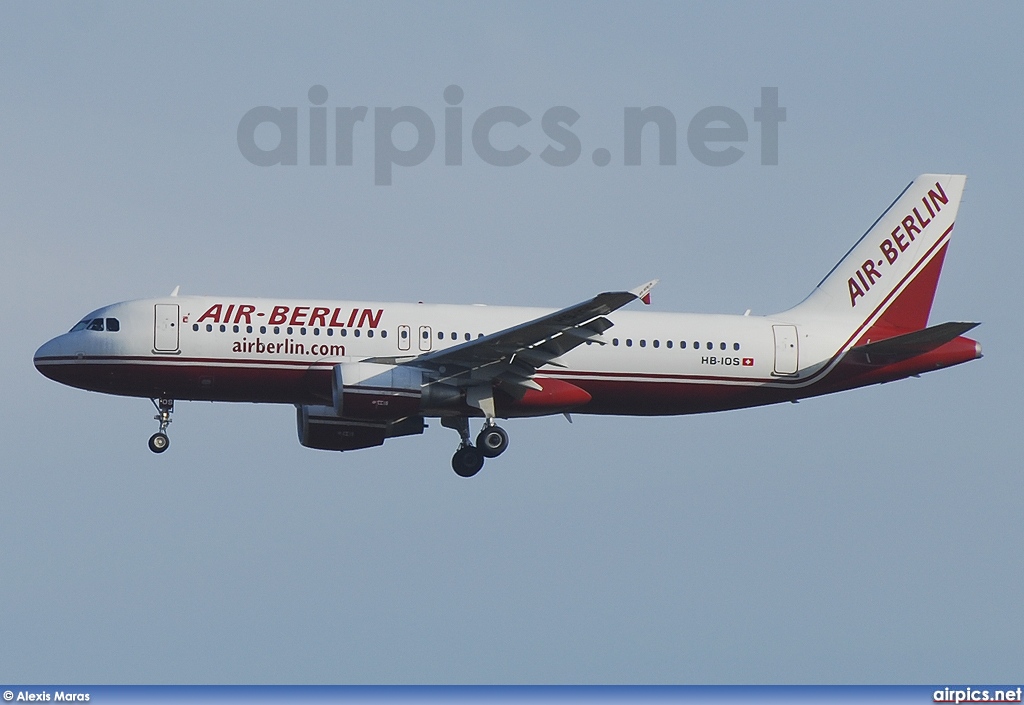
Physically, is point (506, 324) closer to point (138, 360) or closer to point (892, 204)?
point (138, 360)

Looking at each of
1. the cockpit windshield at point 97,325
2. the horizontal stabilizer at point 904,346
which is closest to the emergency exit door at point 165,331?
the cockpit windshield at point 97,325

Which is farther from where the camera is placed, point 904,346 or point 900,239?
point 900,239

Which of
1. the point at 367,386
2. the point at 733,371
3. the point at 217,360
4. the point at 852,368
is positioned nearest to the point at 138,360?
the point at 217,360

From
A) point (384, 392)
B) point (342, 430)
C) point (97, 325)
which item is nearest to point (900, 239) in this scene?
point (384, 392)

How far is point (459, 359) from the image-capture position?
51.1 m

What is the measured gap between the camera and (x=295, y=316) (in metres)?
52.4

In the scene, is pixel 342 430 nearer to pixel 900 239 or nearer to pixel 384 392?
pixel 384 392

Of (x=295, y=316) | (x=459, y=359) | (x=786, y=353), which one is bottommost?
(x=459, y=359)

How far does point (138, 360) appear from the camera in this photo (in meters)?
51.8

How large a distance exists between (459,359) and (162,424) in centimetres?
926

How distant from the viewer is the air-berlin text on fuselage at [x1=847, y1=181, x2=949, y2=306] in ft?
190

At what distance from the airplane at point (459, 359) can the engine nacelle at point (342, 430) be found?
46 mm

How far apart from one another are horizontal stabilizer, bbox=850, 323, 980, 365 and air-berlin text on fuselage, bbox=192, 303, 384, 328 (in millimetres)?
15148

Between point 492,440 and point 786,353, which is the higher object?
point 786,353
